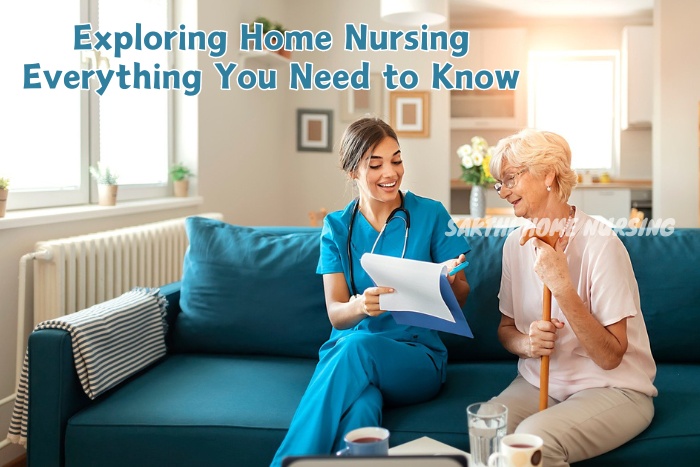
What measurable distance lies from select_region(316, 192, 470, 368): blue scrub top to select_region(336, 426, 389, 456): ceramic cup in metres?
0.82

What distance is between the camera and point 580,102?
791 cm

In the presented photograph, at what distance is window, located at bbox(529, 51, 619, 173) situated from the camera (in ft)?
25.7

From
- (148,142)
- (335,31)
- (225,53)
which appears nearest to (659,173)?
(335,31)

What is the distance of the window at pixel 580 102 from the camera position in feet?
25.7

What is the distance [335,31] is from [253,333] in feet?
14.6

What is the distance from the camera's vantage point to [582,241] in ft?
5.93

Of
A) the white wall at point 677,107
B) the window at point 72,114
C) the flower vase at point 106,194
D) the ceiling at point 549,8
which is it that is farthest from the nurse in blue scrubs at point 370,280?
the ceiling at point 549,8

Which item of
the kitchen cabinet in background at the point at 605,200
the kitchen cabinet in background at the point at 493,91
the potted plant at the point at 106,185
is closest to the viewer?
the potted plant at the point at 106,185

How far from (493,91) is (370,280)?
583 cm

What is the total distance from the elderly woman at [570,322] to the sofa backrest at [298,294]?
1.43 feet

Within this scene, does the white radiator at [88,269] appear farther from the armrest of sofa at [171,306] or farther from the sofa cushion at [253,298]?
the sofa cushion at [253,298]

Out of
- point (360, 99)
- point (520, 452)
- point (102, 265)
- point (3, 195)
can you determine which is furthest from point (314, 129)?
point (520, 452)

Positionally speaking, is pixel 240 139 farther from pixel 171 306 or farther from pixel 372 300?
pixel 372 300

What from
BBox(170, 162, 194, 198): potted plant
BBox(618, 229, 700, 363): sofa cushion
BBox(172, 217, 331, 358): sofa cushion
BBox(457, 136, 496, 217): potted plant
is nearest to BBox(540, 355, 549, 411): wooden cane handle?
BBox(618, 229, 700, 363): sofa cushion
